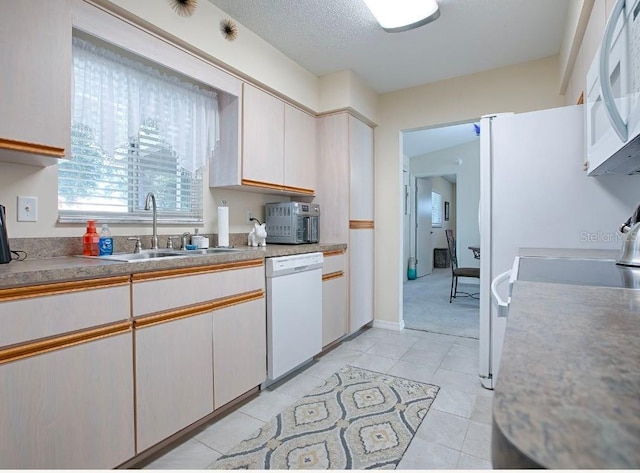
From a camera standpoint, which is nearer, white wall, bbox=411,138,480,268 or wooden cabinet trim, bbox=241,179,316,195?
wooden cabinet trim, bbox=241,179,316,195

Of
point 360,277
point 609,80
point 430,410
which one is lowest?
point 430,410

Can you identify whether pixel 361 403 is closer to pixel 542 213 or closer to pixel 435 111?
pixel 542 213

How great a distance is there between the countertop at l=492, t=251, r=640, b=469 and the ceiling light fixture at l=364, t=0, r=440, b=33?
7.15 ft

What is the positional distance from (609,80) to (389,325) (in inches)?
114

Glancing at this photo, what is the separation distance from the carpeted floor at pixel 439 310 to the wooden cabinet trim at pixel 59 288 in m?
2.98

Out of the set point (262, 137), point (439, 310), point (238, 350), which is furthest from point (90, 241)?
point (439, 310)

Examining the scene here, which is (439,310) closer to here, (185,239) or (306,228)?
(306,228)

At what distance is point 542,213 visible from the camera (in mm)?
2104

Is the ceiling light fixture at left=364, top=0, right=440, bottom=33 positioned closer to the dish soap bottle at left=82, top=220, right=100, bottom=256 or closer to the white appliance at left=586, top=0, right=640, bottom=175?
the white appliance at left=586, top=0, right=640, bottom=175

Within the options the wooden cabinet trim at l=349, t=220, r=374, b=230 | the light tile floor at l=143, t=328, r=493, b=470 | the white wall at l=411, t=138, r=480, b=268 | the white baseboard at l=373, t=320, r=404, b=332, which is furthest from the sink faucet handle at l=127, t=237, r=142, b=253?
the white wall at l=411, t=138, r=480, b=268

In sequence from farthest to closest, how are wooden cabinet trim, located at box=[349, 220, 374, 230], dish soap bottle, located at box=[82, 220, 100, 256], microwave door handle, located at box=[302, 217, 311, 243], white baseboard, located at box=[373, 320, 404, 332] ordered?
white baseboard, located at box=[373, 320, 404, 332]
wooden cabinet trim, located at box=[349, 220, 374, 230]
microwave door handle, located at box=[302, 217, 311, 243]
dish soap bottle, located at box=[82, 220, 100, 256]

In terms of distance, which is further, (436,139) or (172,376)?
(436,139)

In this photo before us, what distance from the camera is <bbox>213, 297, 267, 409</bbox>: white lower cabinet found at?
1.86 meters

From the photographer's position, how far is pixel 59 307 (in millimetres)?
1239
